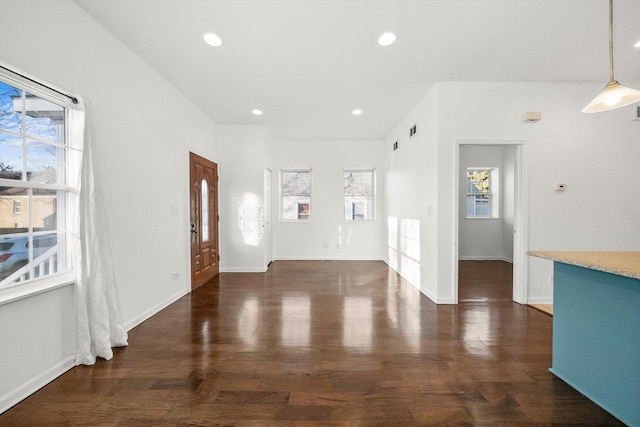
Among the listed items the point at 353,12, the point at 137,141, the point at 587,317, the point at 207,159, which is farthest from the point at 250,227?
the point at 587,317

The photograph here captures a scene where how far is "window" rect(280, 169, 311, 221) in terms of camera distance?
693cm

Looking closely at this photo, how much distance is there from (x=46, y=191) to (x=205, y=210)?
2.88 meters

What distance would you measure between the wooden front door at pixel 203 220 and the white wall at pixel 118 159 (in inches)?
8.6

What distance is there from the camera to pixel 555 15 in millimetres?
2445

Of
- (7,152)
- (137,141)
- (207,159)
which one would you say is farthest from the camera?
(207,159)

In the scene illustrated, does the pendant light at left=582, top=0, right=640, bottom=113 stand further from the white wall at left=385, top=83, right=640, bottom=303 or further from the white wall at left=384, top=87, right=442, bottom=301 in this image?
the white wall at left=384, top=87, right=442, bottom=301

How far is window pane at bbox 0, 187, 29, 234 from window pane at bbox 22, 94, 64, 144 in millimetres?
439

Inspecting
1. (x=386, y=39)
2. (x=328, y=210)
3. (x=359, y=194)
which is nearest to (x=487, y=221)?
(x=359, y=194)

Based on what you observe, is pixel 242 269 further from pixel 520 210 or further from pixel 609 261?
pixel 609 261

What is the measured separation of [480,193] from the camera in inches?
280

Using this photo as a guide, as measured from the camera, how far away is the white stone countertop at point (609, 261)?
4.75ft

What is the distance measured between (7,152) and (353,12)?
2.81 meters

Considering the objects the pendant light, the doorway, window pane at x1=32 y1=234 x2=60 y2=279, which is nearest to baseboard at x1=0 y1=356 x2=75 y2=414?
window pane at x1=32 y1=234 x2=60 y2=279

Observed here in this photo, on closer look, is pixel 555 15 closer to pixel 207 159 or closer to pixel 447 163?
pixel 447 163
